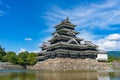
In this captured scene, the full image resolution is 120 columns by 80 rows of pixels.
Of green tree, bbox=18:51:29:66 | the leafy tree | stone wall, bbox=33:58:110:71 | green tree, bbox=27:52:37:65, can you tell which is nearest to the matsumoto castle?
stone wall, bbox=33:58:110:71

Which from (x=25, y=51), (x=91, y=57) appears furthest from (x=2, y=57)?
(x=91, y=57)

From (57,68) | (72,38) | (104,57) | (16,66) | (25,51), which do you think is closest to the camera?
(57,68)

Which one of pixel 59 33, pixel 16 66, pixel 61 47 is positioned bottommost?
pixel 16 66

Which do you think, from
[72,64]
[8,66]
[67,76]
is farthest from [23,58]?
[67,76]

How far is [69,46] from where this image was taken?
61750 mm

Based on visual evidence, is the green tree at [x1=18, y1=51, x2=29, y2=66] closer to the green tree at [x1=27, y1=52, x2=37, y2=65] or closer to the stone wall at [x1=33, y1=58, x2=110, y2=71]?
the green tree at [x1=27, y1=52, x2=37, y2=65]

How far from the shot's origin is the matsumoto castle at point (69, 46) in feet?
198

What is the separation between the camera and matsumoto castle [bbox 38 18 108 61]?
198ft

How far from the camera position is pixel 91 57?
6550 cm

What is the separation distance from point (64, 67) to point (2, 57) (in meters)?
57.1

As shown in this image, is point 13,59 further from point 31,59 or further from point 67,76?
point 67,76

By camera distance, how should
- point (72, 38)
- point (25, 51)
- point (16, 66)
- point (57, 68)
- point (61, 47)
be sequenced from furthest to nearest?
1. point (25, 51)
2. point (16, 66)
3. point (72, 38)
4. point (61, 47)
5. point (57, 68)

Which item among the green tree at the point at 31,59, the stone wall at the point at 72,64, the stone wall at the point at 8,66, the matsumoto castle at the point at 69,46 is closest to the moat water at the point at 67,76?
the stone wall at the point at 72,64

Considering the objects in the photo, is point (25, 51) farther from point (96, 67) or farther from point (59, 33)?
point (96, 67)
